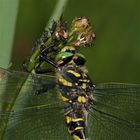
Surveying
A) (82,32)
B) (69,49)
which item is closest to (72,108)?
(69,49)

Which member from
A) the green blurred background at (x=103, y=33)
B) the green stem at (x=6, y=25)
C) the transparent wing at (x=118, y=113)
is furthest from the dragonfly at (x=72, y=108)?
the green blurred background at (x=103, y=33)

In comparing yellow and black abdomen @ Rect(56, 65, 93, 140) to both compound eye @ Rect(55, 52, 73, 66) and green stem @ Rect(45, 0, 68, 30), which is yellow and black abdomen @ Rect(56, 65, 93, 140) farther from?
green stem @ Rect(45, 0, 68, 30)

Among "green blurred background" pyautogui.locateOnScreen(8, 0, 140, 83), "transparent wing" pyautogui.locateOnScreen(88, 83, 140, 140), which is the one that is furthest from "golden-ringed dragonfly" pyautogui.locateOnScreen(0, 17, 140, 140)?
"green blurred background" pyautogui.locateOnScreen(8, 0, 140, 83)

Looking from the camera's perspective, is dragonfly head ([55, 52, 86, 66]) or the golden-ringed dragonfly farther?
dragonfly head ([55, 52, 86, 66])

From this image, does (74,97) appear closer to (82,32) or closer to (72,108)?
(72,108)

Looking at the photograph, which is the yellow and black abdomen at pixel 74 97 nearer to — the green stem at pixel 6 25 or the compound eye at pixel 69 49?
the compound eye at pixel 69 49

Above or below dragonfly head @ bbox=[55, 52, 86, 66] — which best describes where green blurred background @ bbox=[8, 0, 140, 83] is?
A: above
